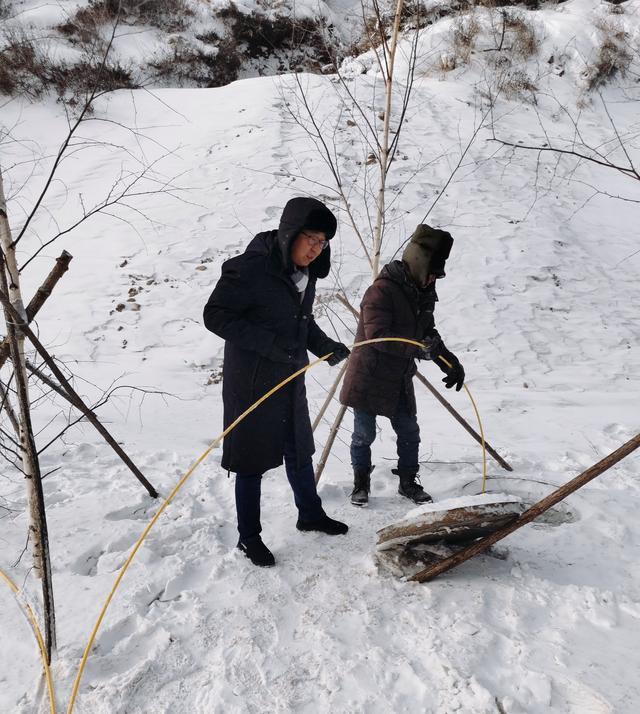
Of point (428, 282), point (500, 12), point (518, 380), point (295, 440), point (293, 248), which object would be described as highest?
point (500, 12)

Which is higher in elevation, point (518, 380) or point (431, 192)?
point (431, 192)

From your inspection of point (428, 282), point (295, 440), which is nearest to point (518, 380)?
point (428, 282)

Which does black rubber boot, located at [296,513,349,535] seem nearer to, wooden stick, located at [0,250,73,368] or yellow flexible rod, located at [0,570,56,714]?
yellow flexible rod, located at [0,570,56,714]

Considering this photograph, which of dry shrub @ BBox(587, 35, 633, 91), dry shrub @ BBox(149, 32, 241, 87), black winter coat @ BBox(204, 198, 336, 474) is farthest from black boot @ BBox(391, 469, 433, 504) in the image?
dry shrub @ BBox(149, 32, 241, 87)

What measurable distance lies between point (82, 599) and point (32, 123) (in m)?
12.1

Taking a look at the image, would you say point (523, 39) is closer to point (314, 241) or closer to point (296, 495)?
point (314, 241)

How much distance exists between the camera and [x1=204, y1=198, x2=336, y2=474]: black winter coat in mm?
2439

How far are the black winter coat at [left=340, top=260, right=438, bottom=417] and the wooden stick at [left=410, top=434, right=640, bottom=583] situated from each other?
95 centimetres

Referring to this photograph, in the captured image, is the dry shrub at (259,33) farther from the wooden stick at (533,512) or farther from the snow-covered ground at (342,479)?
the wooden stick at (533,512)

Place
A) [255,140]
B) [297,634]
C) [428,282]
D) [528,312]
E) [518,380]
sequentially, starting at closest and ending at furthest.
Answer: [297,634] < [428,282] < [518,380] < [528,312] < [255,140]

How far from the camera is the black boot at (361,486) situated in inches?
133

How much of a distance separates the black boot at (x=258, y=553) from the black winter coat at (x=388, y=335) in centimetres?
96

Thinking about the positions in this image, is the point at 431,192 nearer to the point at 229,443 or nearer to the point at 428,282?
the point at 428,282

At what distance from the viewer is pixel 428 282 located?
3.06 m
